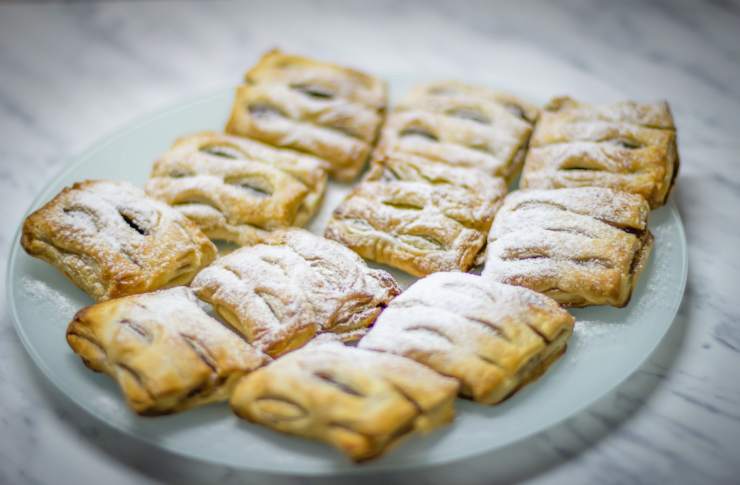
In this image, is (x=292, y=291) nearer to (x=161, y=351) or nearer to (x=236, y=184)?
(x=161, y=351)

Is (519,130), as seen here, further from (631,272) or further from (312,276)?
(312,276)

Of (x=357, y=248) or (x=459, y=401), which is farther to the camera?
(x=357, y=248)

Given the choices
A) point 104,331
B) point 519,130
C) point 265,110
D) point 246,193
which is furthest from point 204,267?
point 519,130

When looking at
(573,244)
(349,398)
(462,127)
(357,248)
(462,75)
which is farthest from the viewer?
(462,75)

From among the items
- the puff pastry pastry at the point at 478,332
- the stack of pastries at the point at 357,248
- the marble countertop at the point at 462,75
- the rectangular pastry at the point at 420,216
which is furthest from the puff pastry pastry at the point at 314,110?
the puff pastry pastry at the point at 478,332

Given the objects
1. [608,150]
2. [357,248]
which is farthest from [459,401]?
[608,150]

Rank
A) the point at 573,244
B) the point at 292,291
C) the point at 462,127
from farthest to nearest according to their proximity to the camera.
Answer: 1. the point at 462,127
2. the point at 573,244
3. the point at 292,291

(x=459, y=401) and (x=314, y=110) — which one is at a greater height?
(x=314, y=110)
